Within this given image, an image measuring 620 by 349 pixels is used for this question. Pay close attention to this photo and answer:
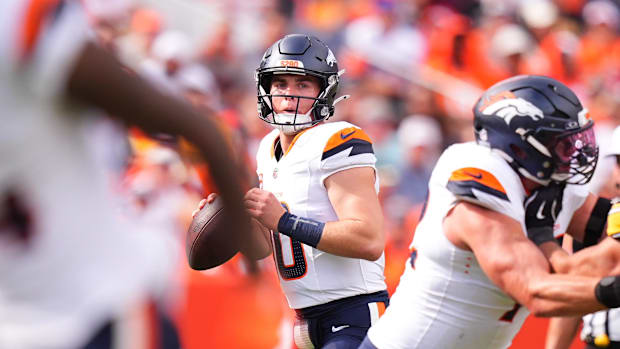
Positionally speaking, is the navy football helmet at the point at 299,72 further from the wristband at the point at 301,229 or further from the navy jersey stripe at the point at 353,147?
the wristband at the point at 301,229

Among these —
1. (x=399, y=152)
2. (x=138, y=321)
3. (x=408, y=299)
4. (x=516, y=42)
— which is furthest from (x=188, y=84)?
(x=138, y=321)

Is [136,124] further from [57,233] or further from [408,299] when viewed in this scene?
[408,299]

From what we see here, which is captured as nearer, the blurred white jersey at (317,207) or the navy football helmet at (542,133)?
the navy football helmet at (542,133)

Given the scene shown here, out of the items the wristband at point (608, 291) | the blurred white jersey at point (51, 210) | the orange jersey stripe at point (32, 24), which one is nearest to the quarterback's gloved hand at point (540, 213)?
the wristband at point (608, 291)

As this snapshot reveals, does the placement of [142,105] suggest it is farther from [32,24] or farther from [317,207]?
[317,207]

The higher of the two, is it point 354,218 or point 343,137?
point 343,137

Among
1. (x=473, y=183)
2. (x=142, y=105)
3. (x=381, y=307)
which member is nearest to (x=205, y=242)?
(x=381, y=307)

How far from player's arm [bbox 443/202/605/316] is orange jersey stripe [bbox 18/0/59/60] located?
1640 mm

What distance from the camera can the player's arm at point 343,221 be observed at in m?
3.64

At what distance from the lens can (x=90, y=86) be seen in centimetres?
190

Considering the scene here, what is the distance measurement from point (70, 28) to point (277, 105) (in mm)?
2228

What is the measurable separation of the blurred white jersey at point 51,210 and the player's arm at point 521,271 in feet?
4.02

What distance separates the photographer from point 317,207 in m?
3.86

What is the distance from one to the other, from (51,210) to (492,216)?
153cm
